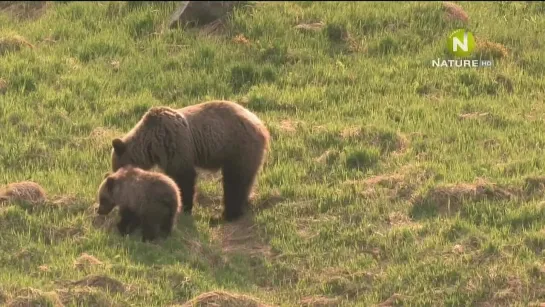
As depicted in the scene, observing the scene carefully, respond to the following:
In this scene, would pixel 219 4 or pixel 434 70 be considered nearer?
pixel 434 70

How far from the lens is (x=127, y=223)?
45.4 ft

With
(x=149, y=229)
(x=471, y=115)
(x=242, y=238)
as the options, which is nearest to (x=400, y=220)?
(x=242, y=238)

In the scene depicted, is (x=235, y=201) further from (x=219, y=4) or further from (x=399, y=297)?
(x=219, y=4)

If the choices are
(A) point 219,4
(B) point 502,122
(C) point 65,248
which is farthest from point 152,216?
(A) point 219,4

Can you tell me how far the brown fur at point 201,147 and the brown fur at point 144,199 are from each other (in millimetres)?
593

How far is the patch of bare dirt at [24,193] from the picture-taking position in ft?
47.0

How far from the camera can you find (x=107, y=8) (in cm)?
2056

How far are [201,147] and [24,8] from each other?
25.1 ft

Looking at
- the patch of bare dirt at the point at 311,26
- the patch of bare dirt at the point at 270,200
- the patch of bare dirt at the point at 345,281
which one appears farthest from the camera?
the patch of bare dirt at the point at 311,26

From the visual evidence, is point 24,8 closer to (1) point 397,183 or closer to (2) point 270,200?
(2) point 270,200

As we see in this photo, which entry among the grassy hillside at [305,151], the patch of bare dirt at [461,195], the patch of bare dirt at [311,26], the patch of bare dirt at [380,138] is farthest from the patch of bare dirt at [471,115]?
the patch of bare dirt at [311,26]

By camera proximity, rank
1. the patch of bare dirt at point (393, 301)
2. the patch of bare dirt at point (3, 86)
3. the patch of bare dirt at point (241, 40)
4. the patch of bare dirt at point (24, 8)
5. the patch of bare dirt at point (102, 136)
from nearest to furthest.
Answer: the patch of bare dirt at point (393, 301), the patch of bare dirt at point (102, 136), the patch of bare dirt at point (3, 86), the patch of bare dirt at point (241, 40), the patch of bare dirt at point (24, 8)

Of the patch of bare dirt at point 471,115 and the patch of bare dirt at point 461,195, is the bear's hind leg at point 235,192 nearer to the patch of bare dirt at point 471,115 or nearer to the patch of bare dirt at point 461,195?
the patch of bare dirt at point 461,195

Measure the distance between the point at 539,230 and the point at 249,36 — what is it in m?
7.17
